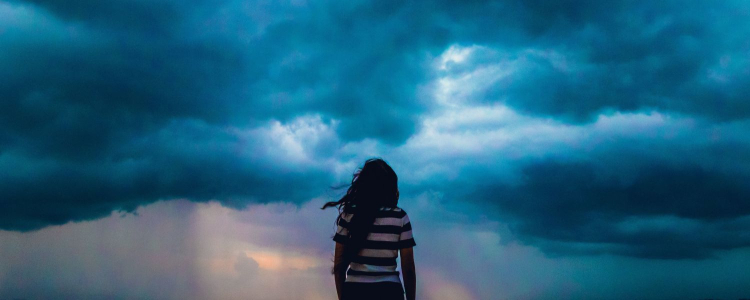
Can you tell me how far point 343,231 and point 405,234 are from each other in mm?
965

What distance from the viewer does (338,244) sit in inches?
324

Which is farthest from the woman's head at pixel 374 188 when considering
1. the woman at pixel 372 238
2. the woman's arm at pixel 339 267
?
the woman's arm at pixel 339 267

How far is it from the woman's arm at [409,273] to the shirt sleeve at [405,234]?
0.55 feet

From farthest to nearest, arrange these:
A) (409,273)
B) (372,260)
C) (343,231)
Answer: (409,273)
(343,231)
(372,260)

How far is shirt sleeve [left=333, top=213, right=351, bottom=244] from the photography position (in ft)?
26.7

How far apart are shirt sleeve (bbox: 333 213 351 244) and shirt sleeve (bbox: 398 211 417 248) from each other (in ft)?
2.75

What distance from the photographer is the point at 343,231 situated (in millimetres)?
8148

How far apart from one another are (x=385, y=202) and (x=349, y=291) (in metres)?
1.47

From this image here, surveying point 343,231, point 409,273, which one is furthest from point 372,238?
point 409,273

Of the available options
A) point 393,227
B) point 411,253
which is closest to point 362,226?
point 393,227

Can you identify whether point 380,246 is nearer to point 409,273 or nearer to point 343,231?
point 343,231

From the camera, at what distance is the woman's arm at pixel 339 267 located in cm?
820

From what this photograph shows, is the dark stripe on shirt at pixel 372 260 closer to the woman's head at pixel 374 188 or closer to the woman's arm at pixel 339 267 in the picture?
the woman's arm at pixel 339 267

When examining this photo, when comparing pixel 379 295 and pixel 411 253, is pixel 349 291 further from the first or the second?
pixel 411 253
